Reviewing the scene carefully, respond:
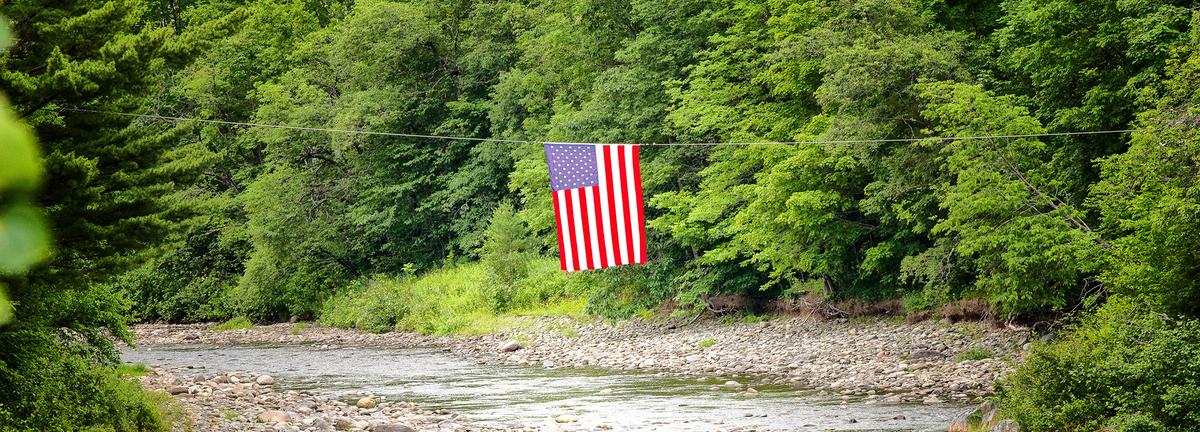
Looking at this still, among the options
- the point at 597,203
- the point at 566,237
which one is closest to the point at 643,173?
the point at 566,237

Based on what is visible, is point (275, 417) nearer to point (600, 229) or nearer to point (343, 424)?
point (343, 424)

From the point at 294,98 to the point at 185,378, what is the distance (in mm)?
28360

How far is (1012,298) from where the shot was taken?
19156 millimetres

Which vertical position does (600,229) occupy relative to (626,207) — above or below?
below

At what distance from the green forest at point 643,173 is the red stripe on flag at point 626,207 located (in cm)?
469

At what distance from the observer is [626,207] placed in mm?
15344

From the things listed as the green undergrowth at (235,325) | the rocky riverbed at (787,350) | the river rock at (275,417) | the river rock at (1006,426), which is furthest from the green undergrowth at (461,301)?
the river rock at (1006,426)

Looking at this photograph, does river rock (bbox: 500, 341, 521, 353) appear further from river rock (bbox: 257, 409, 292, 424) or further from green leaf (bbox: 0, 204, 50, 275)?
green leaf (bbox: 0, 204, 50, 275)

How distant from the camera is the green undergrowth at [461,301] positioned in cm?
3559

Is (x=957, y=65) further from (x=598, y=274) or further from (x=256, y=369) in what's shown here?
(x=256, y=369)

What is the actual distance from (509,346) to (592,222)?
50.0 feet

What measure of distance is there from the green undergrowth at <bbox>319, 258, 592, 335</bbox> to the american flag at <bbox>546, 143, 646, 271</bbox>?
675 inches

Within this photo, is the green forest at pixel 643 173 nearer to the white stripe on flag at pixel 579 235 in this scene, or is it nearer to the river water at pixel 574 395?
the river water at pixel 574 395

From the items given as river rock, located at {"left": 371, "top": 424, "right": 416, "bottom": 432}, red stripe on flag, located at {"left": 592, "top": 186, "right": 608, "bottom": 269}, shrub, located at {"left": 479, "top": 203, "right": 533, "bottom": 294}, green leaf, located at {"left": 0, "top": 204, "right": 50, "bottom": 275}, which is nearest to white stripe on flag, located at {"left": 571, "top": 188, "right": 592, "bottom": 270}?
red stripe on flag, located at {"left": 592, "top": 186, "right": 608, "bottom": 269}
